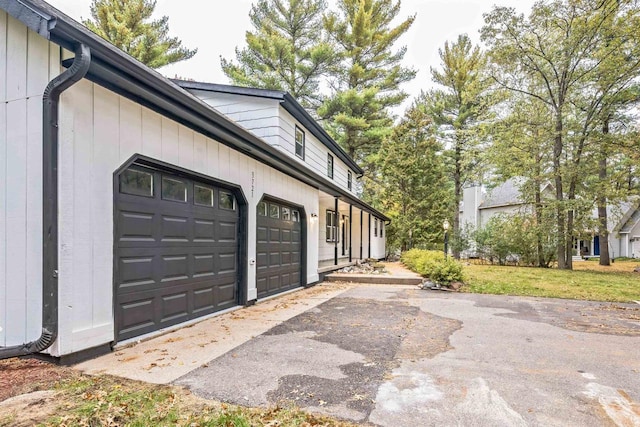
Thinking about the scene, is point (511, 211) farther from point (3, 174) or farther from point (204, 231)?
point (3, 174)

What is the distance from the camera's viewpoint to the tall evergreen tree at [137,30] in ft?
59.1

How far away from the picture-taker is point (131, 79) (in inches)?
158

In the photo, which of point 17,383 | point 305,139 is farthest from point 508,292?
point 17,383

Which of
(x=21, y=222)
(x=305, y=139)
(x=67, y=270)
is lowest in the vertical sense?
(x=67, y=270)

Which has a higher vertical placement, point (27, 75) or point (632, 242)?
point (27, 75)

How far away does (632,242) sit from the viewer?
86.2 ft

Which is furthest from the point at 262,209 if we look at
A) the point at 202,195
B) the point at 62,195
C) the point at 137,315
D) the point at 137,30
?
the point at 137,30

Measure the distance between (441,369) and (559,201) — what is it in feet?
47.1

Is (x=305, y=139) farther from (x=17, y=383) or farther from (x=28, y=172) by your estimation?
(x=17, y=383)

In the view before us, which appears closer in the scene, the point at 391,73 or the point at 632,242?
the point at 391,73

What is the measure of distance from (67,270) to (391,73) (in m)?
23.1

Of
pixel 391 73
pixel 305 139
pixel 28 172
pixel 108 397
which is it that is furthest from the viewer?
pixel 391 73

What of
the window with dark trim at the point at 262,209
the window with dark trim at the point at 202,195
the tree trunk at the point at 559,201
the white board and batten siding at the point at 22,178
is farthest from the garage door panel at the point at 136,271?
the tree trunk at the point at 559,201

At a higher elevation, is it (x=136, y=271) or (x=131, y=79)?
(x=131, y=79)
